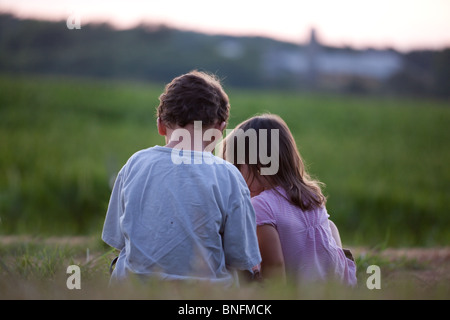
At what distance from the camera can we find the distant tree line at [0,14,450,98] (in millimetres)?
19406

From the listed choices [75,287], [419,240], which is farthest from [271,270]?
[419,240]

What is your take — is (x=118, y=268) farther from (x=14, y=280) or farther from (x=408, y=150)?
(x=408, y=150)

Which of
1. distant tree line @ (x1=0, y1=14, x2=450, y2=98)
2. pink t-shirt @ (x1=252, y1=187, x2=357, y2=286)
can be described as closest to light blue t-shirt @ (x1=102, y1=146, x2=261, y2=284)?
pink t-shirt @ (x1=252, y1=187, x2=357, y2=286)

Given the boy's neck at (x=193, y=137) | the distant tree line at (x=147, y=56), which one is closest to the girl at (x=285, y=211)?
the boy's neck at (x=193, y=137)

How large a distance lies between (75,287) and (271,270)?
33.0 inches

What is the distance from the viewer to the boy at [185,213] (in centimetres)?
212

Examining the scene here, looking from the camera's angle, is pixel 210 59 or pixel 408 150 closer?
pixel 408 150

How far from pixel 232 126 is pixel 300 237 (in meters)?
6.23

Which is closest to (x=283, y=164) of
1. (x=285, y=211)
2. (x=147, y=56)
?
(x=285, y=211)

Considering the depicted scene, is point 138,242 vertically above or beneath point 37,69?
beneath

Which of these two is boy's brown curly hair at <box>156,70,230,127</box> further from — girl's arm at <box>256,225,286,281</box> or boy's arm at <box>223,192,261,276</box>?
girl's arm at <box>256,225,286,281</box>

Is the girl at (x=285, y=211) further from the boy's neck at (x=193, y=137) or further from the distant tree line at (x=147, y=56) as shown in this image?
the distant tree line at (x=147, y=56)
